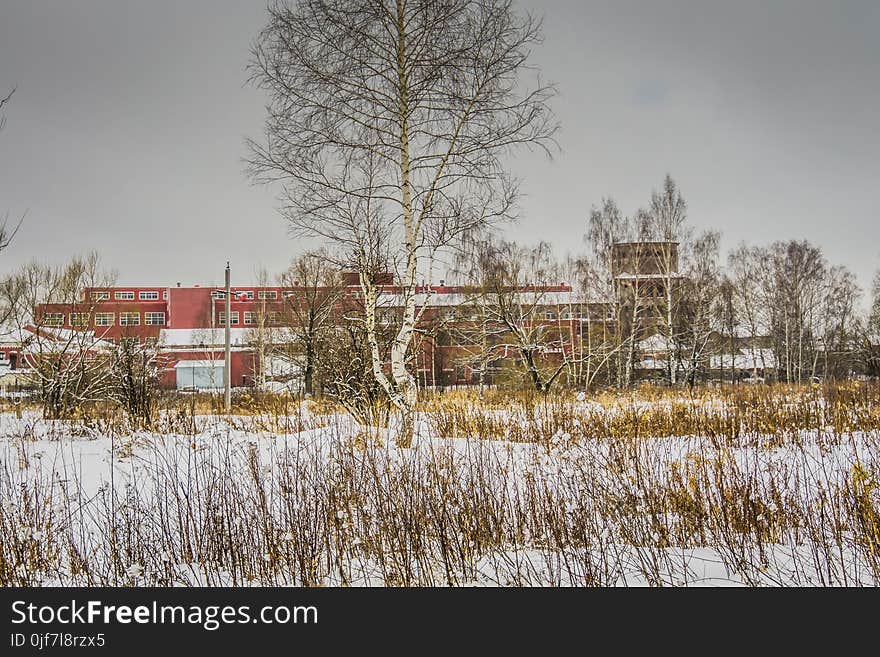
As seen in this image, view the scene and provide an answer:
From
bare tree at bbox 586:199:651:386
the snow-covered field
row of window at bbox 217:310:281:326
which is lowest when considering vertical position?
the snow-covered field

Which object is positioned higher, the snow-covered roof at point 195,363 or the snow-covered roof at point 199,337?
the snow-covered roof at point 199,337

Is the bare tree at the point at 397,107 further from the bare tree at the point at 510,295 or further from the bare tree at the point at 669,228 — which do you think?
the bare tree at the point at 669,228

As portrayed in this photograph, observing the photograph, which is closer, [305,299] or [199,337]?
[305,299]

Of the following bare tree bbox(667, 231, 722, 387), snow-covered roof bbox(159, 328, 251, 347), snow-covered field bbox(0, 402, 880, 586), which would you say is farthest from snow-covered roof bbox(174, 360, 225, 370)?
snow-covered field bbox(0, 402, 880, 586)

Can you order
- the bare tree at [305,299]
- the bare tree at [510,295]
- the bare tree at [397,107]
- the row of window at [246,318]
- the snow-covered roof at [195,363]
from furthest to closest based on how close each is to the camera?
the snow-covered roof at [195,363]
the row of window at [246,318]
the bare tree at [305,299]
the bare tree at [510,295]
the bare tree at [397,107]

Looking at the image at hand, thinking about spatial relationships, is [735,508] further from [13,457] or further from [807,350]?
[807,350]

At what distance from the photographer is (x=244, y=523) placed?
3.85 meters

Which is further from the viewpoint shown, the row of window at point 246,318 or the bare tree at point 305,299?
the row of window at point 246,318

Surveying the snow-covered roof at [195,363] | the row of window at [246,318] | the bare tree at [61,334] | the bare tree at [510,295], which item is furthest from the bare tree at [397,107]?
the snow-covered roof at [195,363]

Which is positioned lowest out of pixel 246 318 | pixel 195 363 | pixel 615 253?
pixel 195 363

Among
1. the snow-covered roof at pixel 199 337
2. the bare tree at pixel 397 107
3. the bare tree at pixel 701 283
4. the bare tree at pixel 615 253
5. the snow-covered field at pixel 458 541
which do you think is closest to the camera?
the snow-covered field at pixel 458 541

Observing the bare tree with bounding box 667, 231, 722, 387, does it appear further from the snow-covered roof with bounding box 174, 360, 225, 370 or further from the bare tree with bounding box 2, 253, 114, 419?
the snow-covered roof with bounding box 174, 360, 225, 370

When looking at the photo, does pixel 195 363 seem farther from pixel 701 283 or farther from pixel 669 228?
pixel 701 283

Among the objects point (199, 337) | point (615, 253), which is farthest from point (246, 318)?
point (615, 253)
